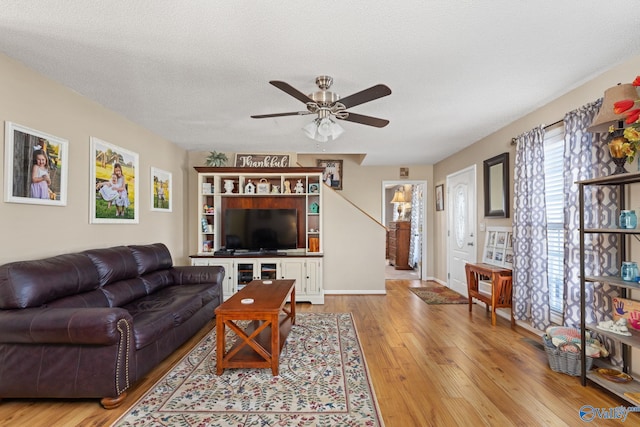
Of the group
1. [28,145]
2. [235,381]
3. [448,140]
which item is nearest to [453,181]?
[448,140]

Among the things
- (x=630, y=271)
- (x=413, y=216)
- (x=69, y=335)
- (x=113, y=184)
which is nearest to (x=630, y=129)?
(x=630, y=271)

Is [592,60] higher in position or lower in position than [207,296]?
higher

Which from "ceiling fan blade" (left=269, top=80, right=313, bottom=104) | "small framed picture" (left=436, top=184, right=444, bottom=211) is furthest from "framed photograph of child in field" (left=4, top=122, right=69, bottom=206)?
"small framed picture" (left=436, top=184, right=444, bottom=211)

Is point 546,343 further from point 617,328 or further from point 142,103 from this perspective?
point 142,103

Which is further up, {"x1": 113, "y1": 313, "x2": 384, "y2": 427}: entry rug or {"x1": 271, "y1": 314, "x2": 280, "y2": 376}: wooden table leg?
{"x1": 271, "y1": 314, "x2": 280, "y2": 376}: wooden table leg

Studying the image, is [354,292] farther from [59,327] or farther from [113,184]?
[59,327]

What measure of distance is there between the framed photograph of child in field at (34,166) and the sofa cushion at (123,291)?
0.89 m

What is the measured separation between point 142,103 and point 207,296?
2.23 m

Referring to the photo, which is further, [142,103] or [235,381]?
[142,103]

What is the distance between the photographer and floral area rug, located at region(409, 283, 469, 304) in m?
5.01

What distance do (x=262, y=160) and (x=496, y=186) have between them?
368 centimetres

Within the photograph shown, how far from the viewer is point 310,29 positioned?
2094mm

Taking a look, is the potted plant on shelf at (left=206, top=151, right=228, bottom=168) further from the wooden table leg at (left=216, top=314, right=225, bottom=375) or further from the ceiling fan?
the wooden table leg at (left=216, top=314, right=225, bottom=375)

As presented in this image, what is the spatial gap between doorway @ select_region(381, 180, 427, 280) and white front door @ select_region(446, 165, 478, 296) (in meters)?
0.85
